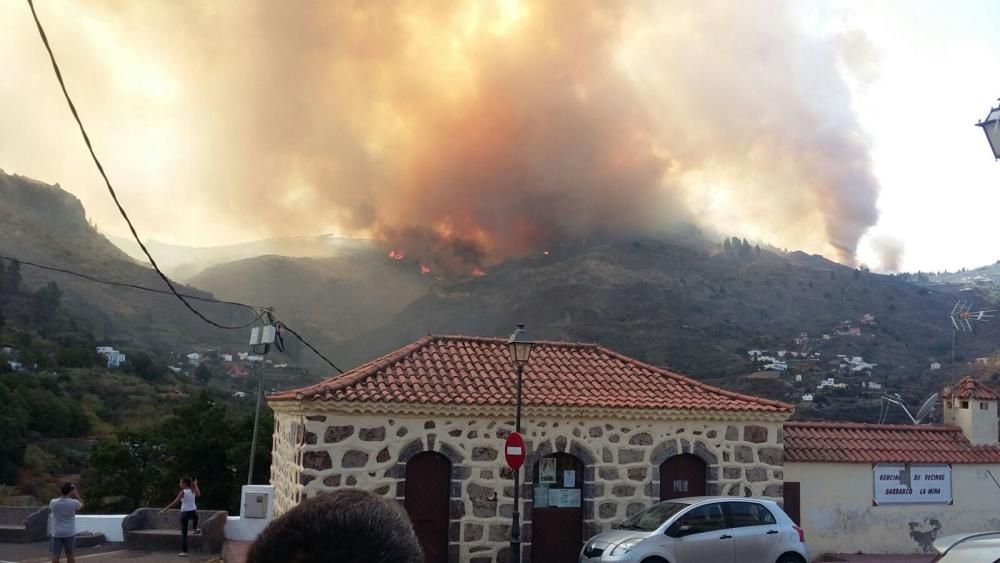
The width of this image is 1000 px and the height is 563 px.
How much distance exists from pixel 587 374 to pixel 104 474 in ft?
54.9

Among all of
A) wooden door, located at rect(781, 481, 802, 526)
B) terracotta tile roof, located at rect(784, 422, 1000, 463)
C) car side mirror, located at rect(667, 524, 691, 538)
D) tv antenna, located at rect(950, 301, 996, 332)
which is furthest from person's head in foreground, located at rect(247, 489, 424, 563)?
tv antenna, located at rect(950, 301, 996, 332)

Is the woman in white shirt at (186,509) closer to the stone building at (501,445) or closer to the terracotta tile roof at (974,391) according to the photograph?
the stone building at (501,445)

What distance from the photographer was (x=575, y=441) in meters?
13.7

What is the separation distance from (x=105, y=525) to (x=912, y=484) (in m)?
15.6

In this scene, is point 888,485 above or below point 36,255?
below

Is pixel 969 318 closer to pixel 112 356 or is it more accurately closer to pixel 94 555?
pixel 94 555

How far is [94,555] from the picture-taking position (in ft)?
42.4

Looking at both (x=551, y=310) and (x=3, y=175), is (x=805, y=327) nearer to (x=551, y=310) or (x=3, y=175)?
(x=551, y=310)

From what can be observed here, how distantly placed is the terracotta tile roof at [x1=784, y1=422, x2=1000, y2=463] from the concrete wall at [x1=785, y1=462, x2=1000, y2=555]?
0.21 m

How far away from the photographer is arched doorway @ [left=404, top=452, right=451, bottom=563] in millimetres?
12938

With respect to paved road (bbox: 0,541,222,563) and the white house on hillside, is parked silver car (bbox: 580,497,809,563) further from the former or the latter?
the white house on hillside

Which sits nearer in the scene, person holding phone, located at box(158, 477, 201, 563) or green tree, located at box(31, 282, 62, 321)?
person holding phone, located at box(158, 477, 201, 563)

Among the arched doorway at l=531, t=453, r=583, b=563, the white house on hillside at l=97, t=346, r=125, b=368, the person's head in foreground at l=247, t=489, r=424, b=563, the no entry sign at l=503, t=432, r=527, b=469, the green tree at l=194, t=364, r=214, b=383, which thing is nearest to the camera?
the person's head in foreground at l=247, t=489, r=424, b=563

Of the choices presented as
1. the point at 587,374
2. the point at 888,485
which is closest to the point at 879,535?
the point at 888,485
